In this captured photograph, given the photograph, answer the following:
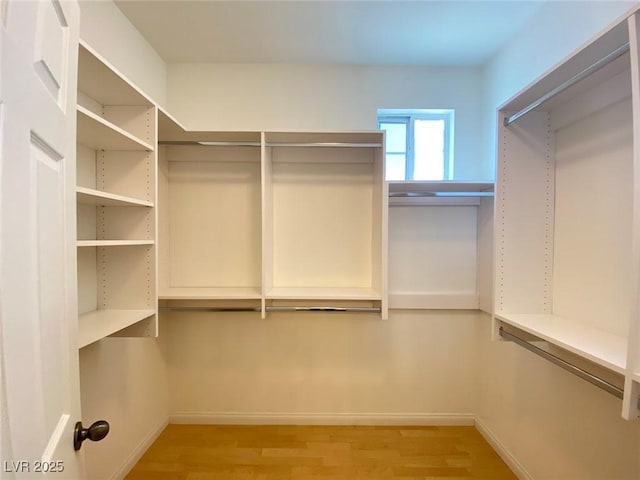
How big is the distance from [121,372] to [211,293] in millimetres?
707

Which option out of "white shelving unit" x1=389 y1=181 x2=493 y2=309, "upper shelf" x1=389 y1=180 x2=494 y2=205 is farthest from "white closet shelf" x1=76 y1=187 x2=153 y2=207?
"white shelving unit" x1=389 y1=181 x2=493 y2=309

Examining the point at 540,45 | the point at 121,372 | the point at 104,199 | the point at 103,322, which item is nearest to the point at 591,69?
the point at 540,45

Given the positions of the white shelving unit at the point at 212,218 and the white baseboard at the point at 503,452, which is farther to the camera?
the white shelving unit at the point at 212,218

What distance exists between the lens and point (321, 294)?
7.14 feet

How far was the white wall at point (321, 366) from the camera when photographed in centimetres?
251

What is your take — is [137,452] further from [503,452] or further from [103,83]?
[503,452]

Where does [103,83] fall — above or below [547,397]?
above

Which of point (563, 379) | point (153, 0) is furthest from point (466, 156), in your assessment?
point (153, 0)

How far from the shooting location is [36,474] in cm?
→ 65

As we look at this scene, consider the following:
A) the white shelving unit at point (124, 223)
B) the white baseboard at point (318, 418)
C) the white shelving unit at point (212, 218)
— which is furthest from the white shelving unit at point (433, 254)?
the white shelving unit at point (124, 223)

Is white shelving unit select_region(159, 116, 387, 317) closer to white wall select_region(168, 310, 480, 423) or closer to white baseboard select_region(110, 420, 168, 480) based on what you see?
white wall select_region(168, 310, 480, 423)

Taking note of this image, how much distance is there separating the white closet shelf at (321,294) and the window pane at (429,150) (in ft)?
3.50

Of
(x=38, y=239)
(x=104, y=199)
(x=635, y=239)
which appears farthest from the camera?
(x=104, y=199)

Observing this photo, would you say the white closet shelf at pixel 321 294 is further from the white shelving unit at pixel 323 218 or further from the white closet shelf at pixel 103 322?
the white closet shelf at pixel 103 322
